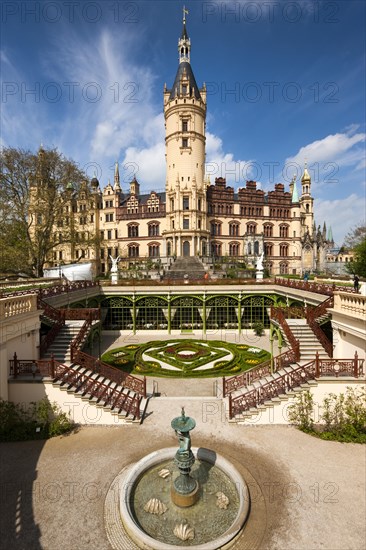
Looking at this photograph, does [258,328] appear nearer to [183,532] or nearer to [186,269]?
→ [186,269]

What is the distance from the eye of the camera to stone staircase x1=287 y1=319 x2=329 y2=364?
48.5 feet

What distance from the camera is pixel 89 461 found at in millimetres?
9406

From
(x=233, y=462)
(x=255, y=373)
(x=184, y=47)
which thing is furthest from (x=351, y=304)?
(x=184, y=47)

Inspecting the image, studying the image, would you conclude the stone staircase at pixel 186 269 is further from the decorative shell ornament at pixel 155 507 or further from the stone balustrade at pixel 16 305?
the decorative shell ornament at pixel 155 507

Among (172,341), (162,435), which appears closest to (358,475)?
(162,435)

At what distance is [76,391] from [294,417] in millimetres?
9253

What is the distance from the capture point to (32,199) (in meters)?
28.8

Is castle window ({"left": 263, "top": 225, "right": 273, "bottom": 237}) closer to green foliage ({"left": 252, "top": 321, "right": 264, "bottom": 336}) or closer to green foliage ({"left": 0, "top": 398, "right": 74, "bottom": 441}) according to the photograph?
green foliage ({"left": 252, "top": 321, "right": 264, "bottom": 336})

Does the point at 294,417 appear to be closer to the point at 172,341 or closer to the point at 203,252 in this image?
the point at 172,341

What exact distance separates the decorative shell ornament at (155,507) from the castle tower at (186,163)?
43.3 meters

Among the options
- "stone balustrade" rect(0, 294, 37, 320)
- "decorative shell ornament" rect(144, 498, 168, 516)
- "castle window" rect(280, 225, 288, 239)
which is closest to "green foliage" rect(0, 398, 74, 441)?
"stone balustrade" rect(0, 294, 37, 320)

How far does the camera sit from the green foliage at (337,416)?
1068 cm

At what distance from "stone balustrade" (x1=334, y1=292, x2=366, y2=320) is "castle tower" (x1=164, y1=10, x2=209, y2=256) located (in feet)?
122

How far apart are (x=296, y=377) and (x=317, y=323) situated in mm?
5607
